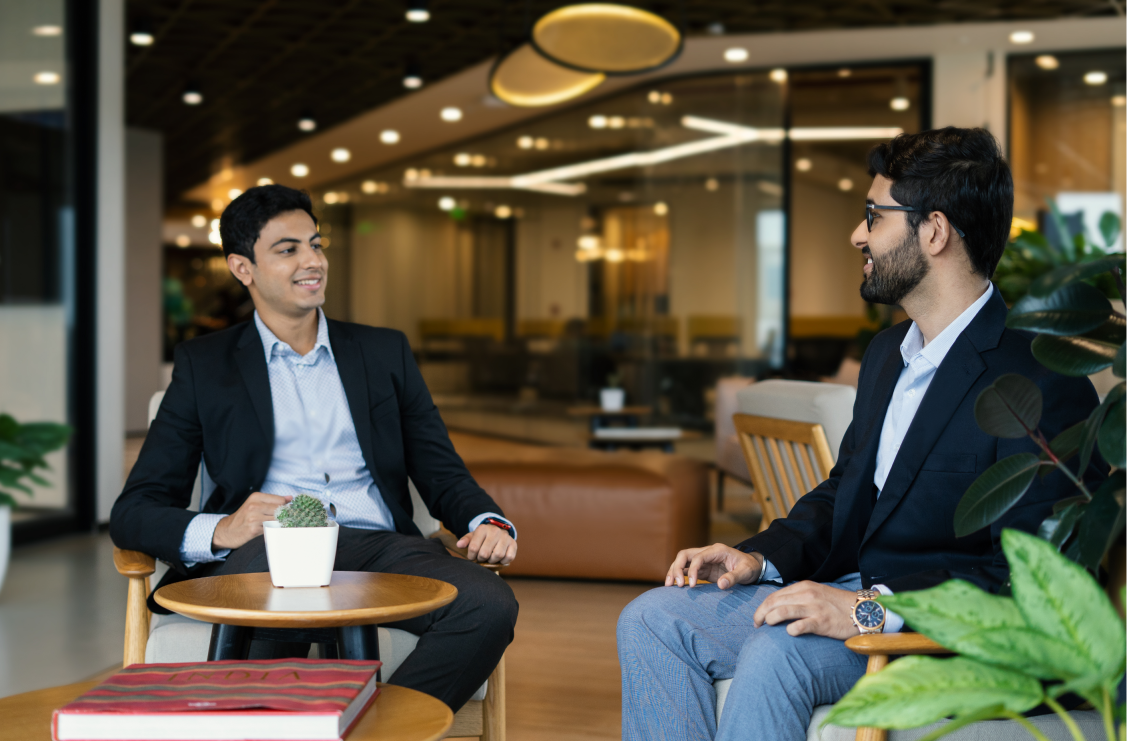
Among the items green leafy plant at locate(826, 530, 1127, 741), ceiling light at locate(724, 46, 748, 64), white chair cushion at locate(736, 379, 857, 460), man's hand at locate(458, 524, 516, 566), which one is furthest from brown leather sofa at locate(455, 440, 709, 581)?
ceiling light at locate(724, 46, 748, 64)

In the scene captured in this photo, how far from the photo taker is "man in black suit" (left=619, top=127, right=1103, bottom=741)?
1580mm

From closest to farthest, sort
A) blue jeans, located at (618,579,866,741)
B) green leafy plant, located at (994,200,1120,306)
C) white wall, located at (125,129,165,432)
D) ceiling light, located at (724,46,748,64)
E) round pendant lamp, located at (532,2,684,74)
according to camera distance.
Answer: blue jeans, located at (618,579,866,741)
green leafy plant, located at (994,200,1120,306)
round pendant lamp, located at (532,2,684,74)
ceiling light, located at (724,46,748,64)
white wall, located at (125,129,165,432)

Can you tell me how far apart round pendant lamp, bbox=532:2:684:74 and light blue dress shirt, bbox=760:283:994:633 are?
3661 mm

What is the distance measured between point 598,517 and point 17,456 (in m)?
2.39

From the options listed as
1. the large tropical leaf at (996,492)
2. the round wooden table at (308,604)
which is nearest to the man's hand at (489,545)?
the round wooden table at (308,604)

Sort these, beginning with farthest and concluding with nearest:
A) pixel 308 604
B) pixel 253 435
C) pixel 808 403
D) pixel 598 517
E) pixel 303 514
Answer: pixel 598 517, pixel 808 403, pixel 253 435, pixel 303 514, pixel 308 604

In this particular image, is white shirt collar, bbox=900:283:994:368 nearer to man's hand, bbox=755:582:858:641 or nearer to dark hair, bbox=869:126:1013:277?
dark hair, bbox=869:126:1013:277

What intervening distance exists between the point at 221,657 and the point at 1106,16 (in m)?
7.52

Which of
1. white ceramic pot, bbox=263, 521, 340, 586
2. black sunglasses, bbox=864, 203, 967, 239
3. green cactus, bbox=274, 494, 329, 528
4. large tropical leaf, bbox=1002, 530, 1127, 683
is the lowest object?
white ceramic pot, bbox=263, 521, 340, 586

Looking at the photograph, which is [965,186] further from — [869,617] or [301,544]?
[301,544]

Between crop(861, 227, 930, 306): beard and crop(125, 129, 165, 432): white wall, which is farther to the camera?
crop(125, 129, 165, 432): white wall

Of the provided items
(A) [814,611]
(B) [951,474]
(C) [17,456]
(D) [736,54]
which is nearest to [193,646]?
(A) [814,611]

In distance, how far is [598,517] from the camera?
4426mm

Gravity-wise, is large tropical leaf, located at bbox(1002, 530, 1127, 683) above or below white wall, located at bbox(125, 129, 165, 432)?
below
